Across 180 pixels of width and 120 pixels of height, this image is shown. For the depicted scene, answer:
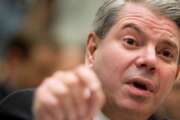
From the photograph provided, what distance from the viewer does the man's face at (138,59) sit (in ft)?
8.77

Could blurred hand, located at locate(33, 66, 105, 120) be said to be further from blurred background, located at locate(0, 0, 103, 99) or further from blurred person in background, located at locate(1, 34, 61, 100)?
blurred person in background, located at locate(1, 34, 61, 100)

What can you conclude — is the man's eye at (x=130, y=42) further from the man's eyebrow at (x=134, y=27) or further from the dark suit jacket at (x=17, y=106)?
the dark suit jacket at (x=17, y=106)

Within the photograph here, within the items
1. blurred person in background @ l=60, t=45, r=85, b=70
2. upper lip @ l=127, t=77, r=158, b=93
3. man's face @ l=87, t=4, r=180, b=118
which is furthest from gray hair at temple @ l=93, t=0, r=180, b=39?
blurred person in background @ l=60, t=45, r=85, b=70

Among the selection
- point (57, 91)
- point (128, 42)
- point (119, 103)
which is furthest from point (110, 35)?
point (57, 91)

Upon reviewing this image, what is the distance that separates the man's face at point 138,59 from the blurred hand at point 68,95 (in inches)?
27.6

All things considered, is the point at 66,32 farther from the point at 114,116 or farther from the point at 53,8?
the point at 114,116

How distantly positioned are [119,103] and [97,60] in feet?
0.81

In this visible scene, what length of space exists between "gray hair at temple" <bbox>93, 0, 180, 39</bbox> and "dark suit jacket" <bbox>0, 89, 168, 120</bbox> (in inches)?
16.9

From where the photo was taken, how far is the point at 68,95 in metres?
1.93

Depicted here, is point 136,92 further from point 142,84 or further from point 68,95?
point 68,95

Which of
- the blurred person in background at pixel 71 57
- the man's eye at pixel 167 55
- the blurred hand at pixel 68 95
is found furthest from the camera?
the blurred person in background at pixel 71 57

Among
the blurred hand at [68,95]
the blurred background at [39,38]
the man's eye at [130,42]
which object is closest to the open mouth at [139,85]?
the man's eye at [130,42]

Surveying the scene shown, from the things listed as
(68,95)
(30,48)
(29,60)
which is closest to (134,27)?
(68,95)

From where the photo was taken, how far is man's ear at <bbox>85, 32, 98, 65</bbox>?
2.95 metres
